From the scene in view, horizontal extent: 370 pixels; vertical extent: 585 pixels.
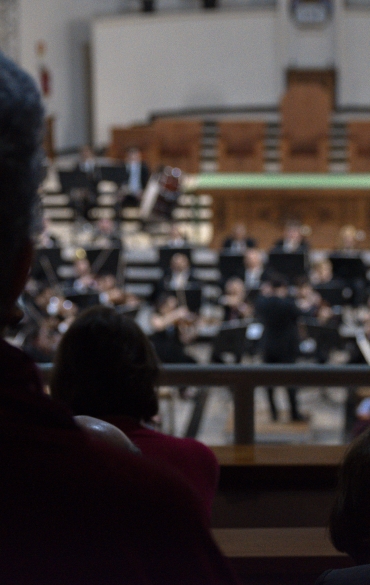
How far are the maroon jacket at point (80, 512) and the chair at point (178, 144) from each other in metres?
15.5

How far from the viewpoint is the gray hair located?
56cm

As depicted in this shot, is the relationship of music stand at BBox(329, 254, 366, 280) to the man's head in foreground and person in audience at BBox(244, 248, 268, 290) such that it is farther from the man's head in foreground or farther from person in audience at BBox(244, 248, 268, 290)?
the man's head in foreground

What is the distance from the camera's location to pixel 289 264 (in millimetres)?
11117

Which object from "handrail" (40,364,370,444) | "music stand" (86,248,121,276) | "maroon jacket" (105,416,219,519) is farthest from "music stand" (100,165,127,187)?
"maroon jacket" (105,416,219,519)

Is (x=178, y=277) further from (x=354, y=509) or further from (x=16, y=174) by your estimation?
(x=16, y=174)

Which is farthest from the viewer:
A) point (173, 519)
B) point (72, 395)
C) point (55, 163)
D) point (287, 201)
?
point (55, 163)

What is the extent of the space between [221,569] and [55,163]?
18.0m

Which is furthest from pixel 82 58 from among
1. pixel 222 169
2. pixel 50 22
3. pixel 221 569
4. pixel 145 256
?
pixel 221 569

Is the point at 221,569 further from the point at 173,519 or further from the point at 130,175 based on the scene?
the point at 130,175

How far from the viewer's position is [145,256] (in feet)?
45.2

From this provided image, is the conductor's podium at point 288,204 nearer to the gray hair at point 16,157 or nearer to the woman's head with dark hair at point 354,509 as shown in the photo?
the woman's head with dark hair at point 354,509

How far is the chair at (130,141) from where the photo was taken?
16.0m

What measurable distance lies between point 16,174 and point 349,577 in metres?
0.90

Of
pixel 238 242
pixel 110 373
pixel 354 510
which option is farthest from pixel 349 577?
pixel 238 242
